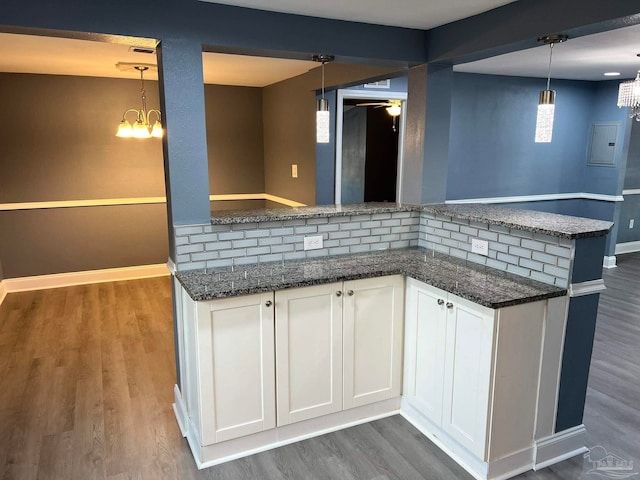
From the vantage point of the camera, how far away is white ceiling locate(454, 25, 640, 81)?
345 cm

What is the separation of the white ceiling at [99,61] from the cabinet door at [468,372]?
236 cm

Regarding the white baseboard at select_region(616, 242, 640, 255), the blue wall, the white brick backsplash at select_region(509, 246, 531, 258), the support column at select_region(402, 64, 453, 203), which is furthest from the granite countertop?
the white baseboard at select_region(616, 242, 640, 255)

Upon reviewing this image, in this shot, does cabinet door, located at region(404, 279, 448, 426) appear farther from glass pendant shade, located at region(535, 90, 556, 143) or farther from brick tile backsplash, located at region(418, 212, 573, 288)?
glass pendant shade, located at region(535, 90, 556, 143)

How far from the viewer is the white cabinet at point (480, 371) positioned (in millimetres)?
2160

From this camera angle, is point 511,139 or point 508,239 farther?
point 511,139

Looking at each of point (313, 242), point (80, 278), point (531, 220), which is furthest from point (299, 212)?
point (80, 278)

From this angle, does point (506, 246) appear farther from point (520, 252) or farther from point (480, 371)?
point (480, 371)

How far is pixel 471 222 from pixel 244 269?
4.32ft

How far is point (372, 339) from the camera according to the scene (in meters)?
2.66

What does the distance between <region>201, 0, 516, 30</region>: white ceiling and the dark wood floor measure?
2.28 m

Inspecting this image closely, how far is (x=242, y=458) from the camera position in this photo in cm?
244

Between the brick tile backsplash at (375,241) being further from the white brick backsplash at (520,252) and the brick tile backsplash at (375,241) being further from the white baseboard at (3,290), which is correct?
the white baseboard at (3,290)

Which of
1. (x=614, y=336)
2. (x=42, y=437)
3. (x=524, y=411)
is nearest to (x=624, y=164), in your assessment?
(x=614, y=336)

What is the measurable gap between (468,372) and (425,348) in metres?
0.33
